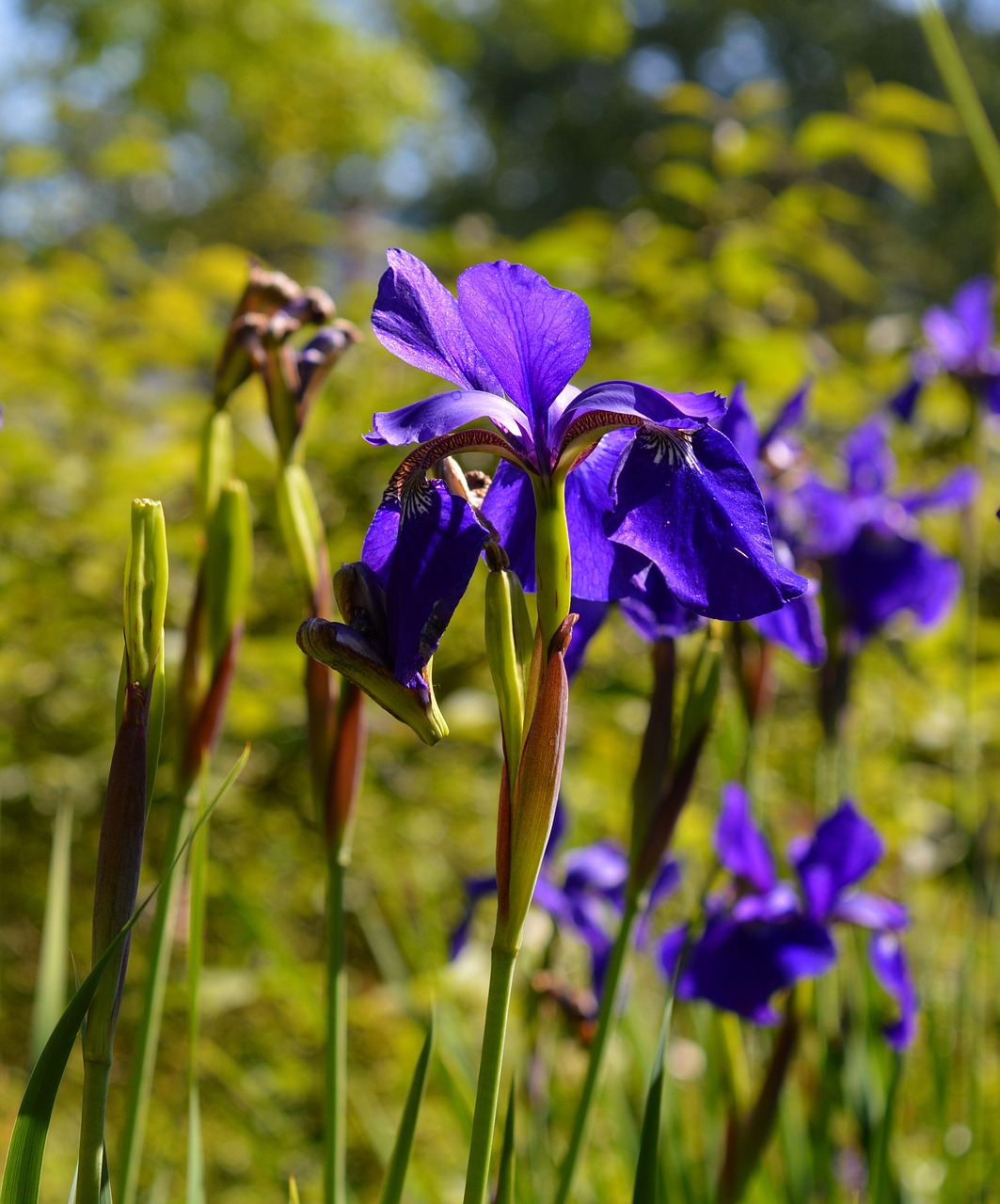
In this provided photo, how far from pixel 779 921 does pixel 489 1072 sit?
1.76ft

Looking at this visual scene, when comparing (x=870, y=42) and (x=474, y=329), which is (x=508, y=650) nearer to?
(x=474, y=329)

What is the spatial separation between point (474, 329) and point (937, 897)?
1.78 meters

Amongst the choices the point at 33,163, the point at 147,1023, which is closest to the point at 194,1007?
the point at 147,1023

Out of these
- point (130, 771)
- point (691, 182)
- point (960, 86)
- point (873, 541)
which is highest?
point (691, 182)

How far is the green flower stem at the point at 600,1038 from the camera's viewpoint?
64 cm

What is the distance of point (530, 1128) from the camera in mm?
1046

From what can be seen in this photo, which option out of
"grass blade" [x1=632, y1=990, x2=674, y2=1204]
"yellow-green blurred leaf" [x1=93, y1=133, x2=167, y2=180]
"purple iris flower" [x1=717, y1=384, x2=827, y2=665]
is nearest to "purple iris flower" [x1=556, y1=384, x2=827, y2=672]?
"purple iris flower" [x1=717, y1=384, x2=827, y2=665]

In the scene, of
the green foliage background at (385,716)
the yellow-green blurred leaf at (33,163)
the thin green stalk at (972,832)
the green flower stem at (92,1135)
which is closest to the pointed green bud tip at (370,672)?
the green flower stem at (92,1135)

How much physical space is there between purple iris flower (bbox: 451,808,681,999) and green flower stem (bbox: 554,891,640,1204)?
330 mm

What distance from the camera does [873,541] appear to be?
3.78 ft

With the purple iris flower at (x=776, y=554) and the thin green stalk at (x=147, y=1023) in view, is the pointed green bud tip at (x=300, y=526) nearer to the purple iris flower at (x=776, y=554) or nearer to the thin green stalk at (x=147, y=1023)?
the thin green stalk at (x=147, y=1023)

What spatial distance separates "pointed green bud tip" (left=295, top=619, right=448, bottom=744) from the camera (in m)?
0.46

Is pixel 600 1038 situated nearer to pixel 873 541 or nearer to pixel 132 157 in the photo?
pixel 873 541

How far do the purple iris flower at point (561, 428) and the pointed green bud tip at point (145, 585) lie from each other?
0.10 metres
